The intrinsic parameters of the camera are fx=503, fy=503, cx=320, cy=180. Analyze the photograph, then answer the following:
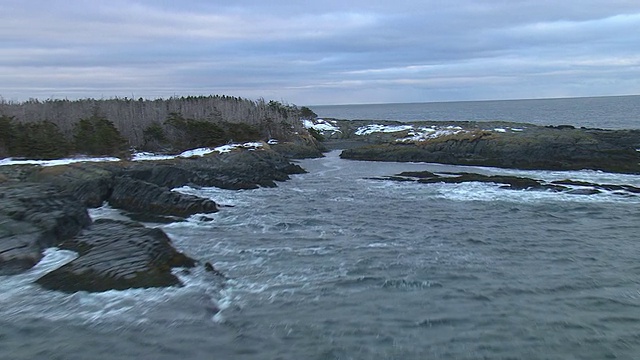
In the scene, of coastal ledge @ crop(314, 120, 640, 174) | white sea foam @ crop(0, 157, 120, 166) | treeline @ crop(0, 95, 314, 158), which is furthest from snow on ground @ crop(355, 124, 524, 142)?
white sea foam @ crop(0, 157, 120, 166)

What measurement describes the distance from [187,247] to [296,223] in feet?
14.4

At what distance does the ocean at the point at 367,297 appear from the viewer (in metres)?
7.68

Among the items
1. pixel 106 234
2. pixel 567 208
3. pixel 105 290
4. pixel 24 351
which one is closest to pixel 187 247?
pixel 106 234

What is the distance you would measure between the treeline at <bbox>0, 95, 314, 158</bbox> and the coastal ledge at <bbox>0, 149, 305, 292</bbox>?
5.14 meters

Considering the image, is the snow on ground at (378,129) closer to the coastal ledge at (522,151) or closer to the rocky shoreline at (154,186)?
the rocky shoreline at (154,186)

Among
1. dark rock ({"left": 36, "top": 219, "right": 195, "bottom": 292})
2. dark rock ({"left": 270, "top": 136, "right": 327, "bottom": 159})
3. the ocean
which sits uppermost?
dark rock ({"left": 36, "top": 219, "right": 195, "bottom": 292})

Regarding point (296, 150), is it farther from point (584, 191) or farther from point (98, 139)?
point (584, 191)

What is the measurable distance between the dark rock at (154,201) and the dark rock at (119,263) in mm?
5517

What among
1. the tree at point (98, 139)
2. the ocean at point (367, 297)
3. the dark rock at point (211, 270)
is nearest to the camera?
the ocean at point (367, 297)

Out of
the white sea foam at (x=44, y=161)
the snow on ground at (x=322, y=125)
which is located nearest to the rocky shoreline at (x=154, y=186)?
the white sea foam at (x=44, y=161)

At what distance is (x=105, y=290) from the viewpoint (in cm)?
978

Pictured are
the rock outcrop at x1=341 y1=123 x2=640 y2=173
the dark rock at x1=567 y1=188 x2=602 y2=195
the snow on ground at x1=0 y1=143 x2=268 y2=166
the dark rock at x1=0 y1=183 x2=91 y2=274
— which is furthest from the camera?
the rock outcrop at x1=341 y1=123 x2=640 y2=173

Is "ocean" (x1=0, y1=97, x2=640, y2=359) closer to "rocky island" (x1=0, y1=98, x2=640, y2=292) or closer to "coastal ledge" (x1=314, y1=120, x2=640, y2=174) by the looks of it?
"rocky island" (x1=0, y1=98, x2=640, y2=292)

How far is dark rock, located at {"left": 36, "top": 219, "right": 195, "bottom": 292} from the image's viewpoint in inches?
391
